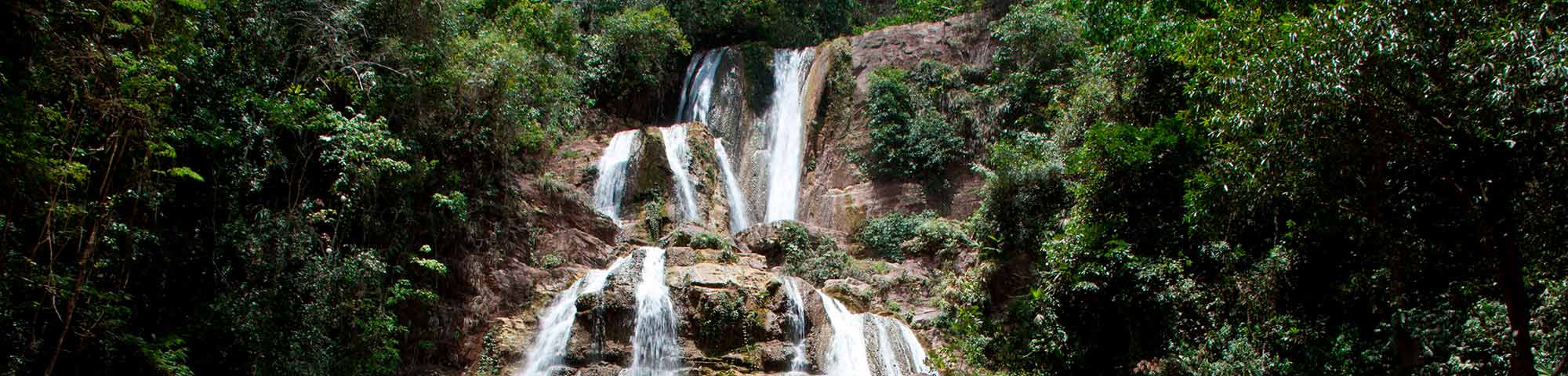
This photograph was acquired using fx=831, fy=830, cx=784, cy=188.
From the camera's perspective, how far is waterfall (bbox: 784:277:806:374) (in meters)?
13.0

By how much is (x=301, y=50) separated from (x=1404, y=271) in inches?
516

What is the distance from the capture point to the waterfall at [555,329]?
12.8 m

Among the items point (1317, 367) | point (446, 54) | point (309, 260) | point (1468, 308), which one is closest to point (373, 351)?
point (309, 260)

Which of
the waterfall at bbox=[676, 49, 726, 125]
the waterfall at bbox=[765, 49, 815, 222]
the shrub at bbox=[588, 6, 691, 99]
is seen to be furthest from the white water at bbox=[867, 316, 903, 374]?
the shrub at bbox=[588, 6, 691, 99]

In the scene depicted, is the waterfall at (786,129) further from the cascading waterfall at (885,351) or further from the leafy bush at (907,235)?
the cascading waterfall at (885,351)

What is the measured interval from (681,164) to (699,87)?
16.9 ft

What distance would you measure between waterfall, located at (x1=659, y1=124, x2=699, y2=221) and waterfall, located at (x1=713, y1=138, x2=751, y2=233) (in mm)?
1183

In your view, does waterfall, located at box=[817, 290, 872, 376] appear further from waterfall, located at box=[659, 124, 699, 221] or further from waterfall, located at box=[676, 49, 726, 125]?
waterfall, located at box=[676, 49, 726, 125]

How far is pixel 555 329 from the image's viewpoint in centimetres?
1323

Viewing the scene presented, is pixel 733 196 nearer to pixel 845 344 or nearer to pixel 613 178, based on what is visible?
pixel 613 178

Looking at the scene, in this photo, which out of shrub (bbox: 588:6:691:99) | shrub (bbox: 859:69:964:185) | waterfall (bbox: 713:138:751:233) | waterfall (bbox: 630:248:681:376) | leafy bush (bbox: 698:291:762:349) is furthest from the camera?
shrub (bbox: 588:6:691:99)

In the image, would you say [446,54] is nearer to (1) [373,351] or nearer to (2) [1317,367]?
(1) [373,351]

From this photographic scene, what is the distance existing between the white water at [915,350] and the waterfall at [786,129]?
7.22 meters

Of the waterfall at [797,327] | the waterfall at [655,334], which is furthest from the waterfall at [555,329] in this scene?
the waterfall at [797,327]
